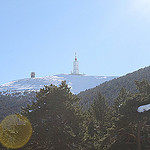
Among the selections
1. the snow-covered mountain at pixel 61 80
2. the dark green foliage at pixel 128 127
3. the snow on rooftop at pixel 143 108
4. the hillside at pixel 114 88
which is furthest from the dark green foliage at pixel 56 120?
the snow-covered mountain at pixel 61 80

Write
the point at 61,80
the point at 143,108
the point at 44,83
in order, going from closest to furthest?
the point at 143,108 < the point at 44,83 < the point at 61,80

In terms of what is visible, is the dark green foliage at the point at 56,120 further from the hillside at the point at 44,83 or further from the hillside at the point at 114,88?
the hillside at the point at 44,83

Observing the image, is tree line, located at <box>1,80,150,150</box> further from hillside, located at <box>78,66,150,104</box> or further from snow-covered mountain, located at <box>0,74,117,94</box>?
snow-covered mountain, located at <box>0,74,117,94</box>

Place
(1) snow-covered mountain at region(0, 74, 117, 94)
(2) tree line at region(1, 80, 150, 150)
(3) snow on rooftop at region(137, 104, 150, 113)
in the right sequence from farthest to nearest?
(1) snow-covered mountain at region(0, 74, 117, 94) → (2) tree line at region(1, 80, 150, 150) → (3) snow on rooftop at region(137, 104, 150, 113)

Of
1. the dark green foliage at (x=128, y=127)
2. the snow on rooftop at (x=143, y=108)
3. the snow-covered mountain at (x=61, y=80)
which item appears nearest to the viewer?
the snow on rooftop at (x=143, y=108)

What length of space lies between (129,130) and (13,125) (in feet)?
28.6

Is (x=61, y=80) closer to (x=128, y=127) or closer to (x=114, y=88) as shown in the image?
(x=114, y=88)

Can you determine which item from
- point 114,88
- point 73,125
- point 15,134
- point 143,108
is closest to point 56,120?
point 73,125

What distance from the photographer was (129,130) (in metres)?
15.8

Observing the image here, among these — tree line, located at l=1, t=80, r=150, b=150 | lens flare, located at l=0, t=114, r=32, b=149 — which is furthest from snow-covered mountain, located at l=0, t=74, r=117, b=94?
lens flare, located at l=0, t=114, r=32, b=149

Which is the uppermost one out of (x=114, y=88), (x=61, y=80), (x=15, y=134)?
(x=61, y=80)

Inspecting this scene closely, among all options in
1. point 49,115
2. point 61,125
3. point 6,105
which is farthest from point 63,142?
point 6,105

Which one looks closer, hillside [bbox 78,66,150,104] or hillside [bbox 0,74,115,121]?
hillside [bbox 78,66,150,104]

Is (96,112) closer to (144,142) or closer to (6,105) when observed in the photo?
(144,142)
